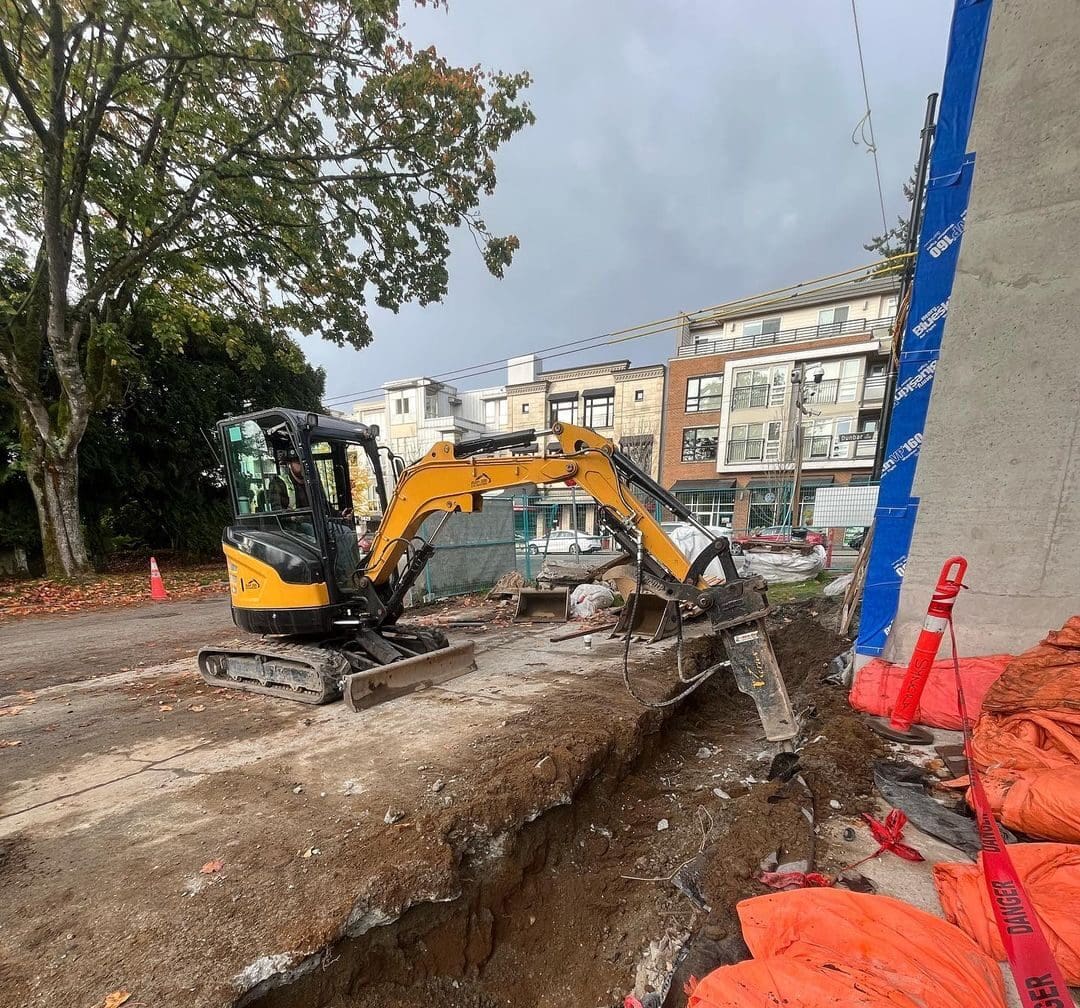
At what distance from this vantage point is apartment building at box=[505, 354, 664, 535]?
2652cm

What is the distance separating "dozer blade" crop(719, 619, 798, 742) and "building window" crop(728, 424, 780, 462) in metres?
23.3

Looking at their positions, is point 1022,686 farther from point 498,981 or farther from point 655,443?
point 655,443

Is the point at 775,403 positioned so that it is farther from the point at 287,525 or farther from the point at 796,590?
the point at 287,525

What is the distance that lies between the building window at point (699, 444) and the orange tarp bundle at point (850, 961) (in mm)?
25487

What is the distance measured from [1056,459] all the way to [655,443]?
23.5 m

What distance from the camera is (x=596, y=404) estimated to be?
28.1 metres

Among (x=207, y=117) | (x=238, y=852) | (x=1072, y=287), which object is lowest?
(x=238, y=852)

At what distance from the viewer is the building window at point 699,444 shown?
84.0 feet

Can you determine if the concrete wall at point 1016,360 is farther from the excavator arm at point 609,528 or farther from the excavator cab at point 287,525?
the excavator cab at point 287,525

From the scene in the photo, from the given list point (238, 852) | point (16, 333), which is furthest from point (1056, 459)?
point (16, 333)

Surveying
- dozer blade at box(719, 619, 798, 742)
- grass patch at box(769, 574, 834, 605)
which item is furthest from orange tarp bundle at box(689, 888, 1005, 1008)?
grass patch at box(769, 574, 834, 605)

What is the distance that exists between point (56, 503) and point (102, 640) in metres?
5.59

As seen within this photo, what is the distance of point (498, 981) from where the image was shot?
2.10m

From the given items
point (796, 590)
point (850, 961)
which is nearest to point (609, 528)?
point (850, 961)
